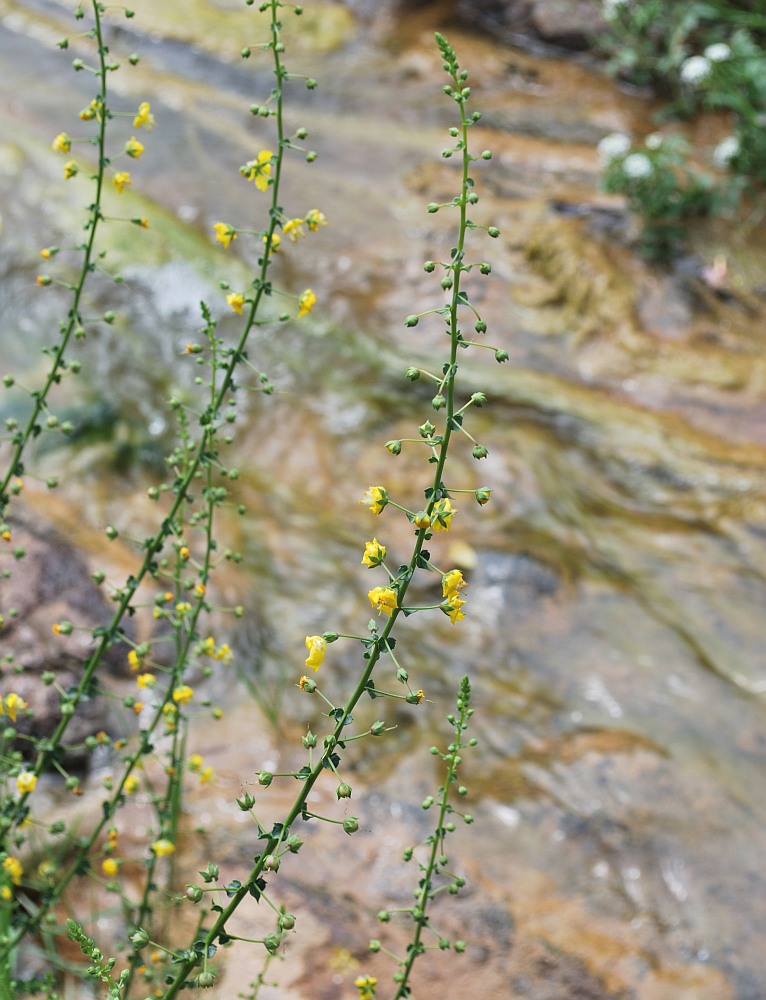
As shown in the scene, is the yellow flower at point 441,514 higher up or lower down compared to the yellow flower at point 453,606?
higher up

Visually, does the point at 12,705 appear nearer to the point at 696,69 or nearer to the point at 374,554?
the point at 374,554

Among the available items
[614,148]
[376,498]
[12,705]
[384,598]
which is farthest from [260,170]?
[614,148]

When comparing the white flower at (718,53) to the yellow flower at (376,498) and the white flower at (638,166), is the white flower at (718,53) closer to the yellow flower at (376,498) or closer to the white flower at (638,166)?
the white flower at (638,166)

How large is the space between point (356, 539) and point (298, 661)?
0.88 meters

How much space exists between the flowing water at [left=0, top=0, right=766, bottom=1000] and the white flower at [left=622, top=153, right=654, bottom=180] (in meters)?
0.34

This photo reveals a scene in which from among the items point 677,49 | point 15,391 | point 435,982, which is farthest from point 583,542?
point 677,49

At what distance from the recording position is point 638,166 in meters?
6.01

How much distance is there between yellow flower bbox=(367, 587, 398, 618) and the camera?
1.45 meters

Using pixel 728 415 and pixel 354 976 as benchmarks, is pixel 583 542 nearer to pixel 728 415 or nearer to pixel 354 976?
pixel 728 415

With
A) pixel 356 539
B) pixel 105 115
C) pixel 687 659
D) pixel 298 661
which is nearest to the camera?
pixel 105 115

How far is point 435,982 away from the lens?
104 inches

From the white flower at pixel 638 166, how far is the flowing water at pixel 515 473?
340 millimetres

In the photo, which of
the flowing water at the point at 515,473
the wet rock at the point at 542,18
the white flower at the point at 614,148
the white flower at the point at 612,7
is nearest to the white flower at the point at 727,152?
the flowing water at the point at 515,473

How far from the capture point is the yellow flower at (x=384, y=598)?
145 centimetres
